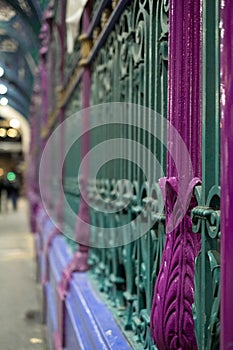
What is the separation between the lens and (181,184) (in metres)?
1.25

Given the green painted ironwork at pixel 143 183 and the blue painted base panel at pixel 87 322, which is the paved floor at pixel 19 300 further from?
the green painted ironwork at pixel 143 183

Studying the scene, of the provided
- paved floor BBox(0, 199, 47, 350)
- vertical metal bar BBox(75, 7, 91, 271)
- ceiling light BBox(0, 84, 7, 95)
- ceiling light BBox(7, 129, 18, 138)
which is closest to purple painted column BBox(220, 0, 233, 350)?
vertical metal bar BBox(75, 7, 91, 271)

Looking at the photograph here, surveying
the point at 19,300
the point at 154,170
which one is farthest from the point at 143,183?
the point at 19,300

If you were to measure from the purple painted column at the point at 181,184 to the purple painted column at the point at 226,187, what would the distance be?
0.31 meters

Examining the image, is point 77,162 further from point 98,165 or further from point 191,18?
point 191,18

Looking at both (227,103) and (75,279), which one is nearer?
(227,103)

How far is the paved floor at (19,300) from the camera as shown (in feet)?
13.7

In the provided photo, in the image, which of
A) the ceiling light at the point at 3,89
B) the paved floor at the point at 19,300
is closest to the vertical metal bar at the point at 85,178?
the paved floor at the point at 19,300

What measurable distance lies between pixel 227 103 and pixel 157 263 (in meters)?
0.81

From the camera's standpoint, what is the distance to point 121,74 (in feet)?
7.33

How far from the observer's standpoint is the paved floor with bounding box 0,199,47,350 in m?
4.19

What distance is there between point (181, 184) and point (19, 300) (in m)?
4.71

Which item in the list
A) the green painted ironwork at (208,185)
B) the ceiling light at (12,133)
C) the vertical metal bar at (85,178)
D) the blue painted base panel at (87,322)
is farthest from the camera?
the ceiling light at (12,133)

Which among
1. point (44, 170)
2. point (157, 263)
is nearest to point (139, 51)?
point (157, 263)
